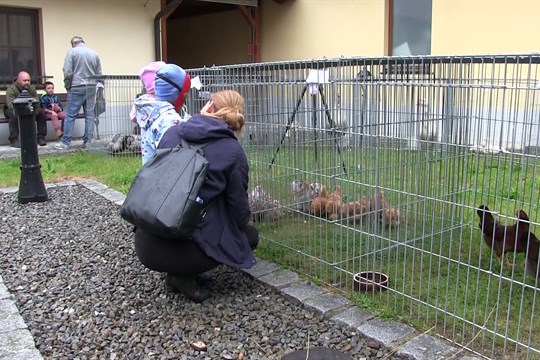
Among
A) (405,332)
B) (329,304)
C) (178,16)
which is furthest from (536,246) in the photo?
(178,16)

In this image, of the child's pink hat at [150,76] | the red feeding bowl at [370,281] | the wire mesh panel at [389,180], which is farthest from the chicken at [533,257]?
the child's pink hat at [150,76]

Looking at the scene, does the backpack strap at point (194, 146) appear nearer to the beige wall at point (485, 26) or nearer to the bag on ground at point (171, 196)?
the bag on ground at point (171, 196)

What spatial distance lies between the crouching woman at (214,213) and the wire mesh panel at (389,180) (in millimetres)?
612

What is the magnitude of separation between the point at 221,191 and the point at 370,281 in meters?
1.09

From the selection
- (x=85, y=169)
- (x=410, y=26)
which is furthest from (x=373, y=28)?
(x=85, y=169)

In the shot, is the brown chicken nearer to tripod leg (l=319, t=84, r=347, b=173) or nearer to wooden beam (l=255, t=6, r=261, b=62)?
tripod leg (l=319, t=84, r=347, b=173)

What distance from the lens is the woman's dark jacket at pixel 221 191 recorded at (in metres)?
3.17

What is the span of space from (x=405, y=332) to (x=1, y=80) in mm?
9311

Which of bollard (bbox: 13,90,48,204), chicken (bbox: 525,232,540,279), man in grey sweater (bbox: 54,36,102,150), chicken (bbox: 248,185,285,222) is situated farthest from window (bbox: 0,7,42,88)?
chicken (bbox: 525,232,540,279)

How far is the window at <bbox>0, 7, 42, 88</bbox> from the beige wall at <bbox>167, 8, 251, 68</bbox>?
191 inches

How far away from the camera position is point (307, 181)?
12.6 ft

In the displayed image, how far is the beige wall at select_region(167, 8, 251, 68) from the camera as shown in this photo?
1355 cm

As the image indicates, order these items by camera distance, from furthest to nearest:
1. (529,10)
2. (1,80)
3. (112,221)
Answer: (1,80), (529,10), (112,221)

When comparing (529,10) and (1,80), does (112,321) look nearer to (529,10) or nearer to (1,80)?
(529,10)
